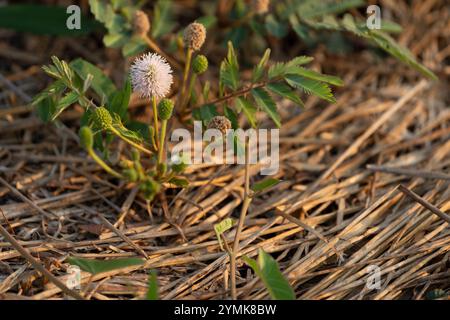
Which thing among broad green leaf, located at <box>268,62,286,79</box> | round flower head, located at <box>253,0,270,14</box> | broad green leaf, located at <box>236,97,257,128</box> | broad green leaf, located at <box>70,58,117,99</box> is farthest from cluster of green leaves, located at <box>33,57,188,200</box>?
round flower head, located at <box>253,0,270,14</box>

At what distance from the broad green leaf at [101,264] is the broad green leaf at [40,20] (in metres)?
0.99

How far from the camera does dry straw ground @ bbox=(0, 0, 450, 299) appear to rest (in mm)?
1412

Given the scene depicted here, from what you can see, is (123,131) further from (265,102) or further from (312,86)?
(312,86)

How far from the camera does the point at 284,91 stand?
1550 mm

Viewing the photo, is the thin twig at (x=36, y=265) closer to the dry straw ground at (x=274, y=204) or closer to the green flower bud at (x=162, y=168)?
the dry straw ground at (x=274, y=204)

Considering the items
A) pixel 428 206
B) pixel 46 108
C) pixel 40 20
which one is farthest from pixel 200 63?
pixel 40 20

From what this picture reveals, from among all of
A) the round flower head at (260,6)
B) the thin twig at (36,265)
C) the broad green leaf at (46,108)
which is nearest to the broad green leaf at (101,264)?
the thin twig at (36,265)

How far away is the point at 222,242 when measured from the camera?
153cm

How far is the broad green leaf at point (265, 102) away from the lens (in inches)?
60.4

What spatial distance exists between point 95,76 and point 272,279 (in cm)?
81

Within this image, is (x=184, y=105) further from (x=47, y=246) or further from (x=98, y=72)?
(x=47, y=246)

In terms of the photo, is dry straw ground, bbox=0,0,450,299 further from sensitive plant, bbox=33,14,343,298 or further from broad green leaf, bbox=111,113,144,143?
broad green leaf, bbox=111,113,144,143
